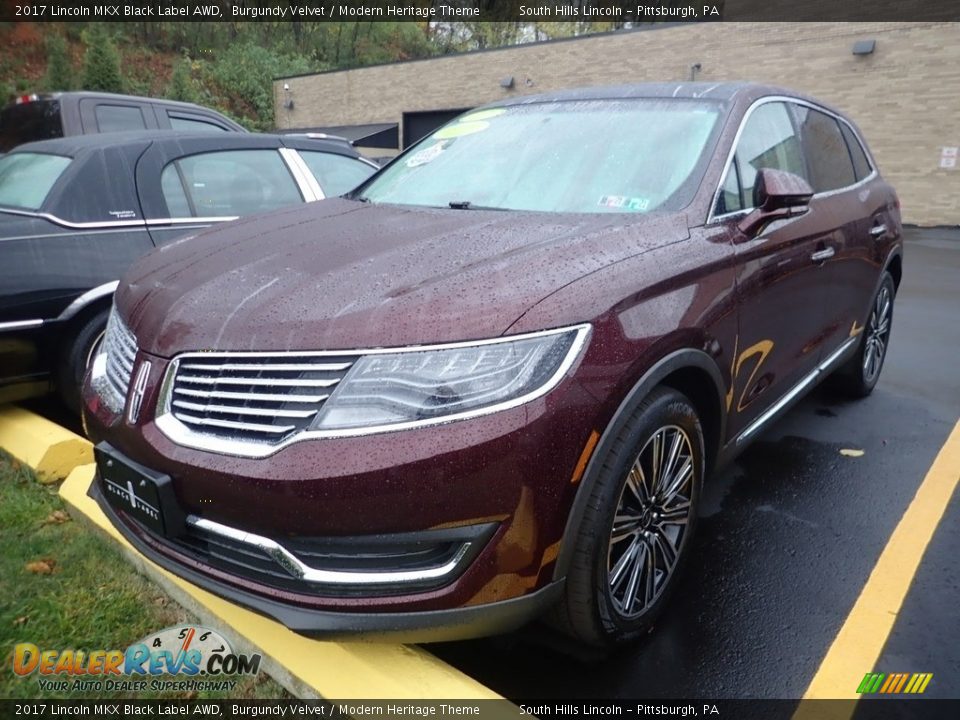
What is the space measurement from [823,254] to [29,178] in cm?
427

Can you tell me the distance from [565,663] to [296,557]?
994 millimetres

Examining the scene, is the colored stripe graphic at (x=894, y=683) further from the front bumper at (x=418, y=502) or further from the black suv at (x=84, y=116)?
the black suv at (x=84, y=116)

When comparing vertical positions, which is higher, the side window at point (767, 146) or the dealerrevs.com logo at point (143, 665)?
the side window at point (767, 146)

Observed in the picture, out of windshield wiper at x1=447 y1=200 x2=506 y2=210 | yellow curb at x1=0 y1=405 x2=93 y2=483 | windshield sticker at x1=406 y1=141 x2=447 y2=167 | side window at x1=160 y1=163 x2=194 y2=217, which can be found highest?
windshield sticker at x1=406 y1=141 x2=447 y2=167

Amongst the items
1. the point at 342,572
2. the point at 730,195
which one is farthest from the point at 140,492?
the point at 730,195

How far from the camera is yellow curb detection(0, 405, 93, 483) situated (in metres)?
3.25

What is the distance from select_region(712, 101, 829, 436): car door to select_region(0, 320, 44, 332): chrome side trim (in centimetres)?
313

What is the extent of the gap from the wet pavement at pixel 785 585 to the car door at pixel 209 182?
3.00 m

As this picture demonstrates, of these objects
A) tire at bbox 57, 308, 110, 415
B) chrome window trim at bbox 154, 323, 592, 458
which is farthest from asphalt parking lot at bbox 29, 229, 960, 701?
chrome window trim at bbox 154, 323, 592, 458

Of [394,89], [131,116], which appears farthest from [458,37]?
[131,116]

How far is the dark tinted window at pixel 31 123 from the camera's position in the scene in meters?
6.95

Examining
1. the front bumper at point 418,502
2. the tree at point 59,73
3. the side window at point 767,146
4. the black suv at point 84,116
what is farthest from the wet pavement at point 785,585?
A: the tree at point 59,73

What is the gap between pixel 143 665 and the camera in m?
2.19

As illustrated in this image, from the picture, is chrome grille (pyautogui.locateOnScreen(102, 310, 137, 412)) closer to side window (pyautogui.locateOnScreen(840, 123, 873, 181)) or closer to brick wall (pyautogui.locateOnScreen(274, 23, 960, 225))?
side window (pyautogui.locateOnScreen(840, 123, 873, 181))
